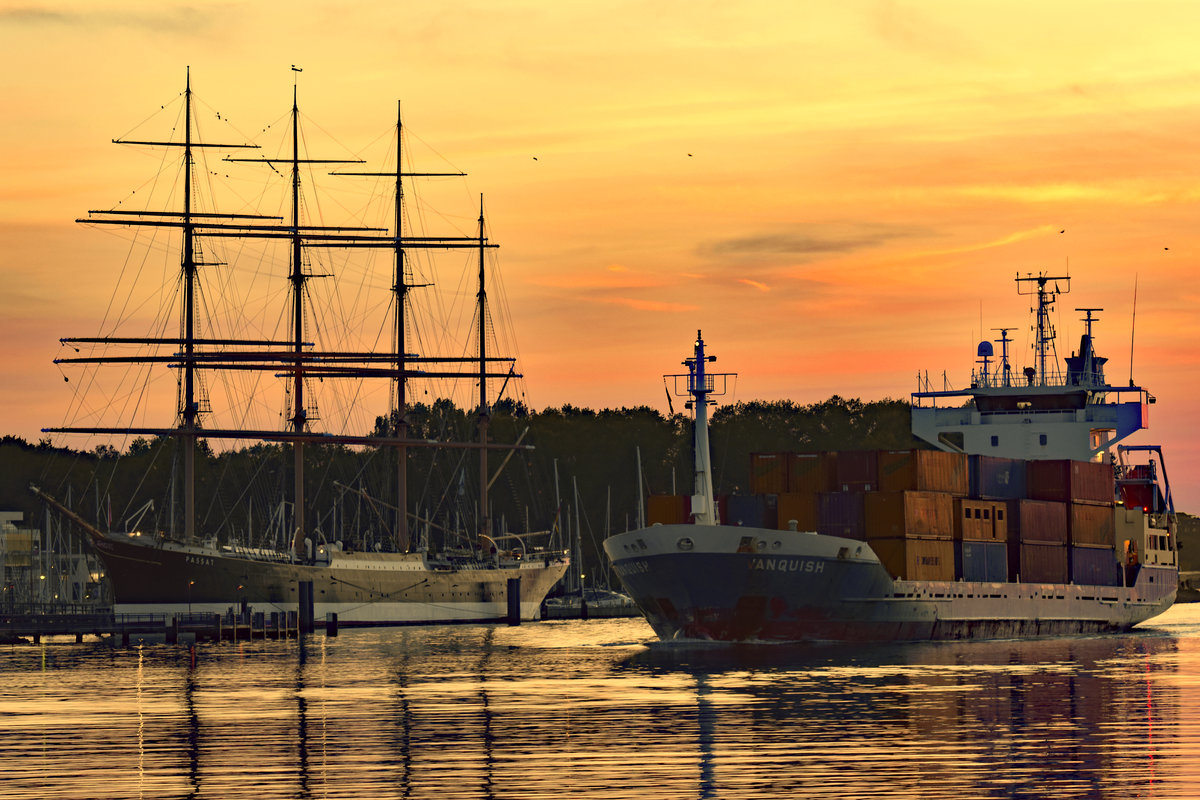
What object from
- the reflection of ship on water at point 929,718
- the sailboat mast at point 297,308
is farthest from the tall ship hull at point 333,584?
the reflection of ship on water at point 929,718

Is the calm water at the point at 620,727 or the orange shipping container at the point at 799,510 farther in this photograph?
the orange shipping container at the point at 799,510

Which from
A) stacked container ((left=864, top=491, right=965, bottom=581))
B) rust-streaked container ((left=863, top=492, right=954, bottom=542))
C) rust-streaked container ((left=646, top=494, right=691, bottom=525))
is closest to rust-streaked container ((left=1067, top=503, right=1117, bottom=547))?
stacked container ((left=864, top=491, right=965, bottom=581))

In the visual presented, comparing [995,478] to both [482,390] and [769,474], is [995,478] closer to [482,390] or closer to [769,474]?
[769,474]

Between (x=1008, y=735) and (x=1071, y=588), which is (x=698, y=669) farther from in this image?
(x=1071, y=588)

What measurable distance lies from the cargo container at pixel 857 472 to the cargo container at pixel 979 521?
161 inches

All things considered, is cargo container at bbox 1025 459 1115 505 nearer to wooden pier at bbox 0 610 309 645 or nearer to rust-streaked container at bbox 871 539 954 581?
rust-streaked container at bbox 871 539 954 581

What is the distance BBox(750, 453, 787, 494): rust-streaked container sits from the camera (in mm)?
77000

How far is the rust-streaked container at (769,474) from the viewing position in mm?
77000

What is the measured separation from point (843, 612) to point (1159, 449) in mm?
35657

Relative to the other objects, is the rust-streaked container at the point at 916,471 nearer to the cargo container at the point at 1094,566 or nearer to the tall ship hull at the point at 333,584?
the cargo container at the point at 1094,566

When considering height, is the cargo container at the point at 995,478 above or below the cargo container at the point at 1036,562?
above

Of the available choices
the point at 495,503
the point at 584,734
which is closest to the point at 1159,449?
the point at 584,734

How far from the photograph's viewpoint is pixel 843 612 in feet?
230

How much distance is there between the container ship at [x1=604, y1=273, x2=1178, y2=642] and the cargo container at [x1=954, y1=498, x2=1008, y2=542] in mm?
85
